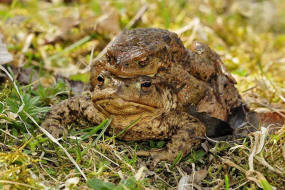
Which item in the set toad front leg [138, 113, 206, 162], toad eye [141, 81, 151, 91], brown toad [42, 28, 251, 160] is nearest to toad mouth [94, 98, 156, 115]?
brown toad [42, 28, 251, 160]

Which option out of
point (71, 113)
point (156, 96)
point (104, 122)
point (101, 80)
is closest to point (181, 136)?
point (156, 96)

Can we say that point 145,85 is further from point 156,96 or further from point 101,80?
point 101,80

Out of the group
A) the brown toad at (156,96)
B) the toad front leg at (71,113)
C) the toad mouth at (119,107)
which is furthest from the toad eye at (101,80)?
the toad front leg at (71,113)

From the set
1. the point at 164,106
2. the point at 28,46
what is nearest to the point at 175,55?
the point at 164,106

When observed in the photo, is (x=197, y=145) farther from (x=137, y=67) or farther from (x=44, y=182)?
(x=44, y=182)

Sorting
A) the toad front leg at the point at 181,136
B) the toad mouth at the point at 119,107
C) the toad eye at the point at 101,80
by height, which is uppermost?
the toad eye at the point at 101,80

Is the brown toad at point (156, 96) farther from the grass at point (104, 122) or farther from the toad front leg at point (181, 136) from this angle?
the grass at point (104, 122)

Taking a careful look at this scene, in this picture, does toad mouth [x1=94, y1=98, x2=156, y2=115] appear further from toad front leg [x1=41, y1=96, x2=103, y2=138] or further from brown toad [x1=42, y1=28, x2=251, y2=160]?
toad front leg [x1=41, y1=96, x2=103, y2=138]
